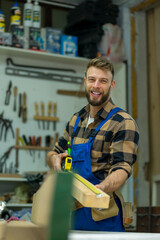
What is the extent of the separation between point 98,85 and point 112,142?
13.2 inches

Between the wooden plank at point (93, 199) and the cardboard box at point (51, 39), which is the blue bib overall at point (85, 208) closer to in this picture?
the wooden plank at point (93, 199)

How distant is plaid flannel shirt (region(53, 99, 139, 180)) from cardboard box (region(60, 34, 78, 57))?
2.66m

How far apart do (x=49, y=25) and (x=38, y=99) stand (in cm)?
97

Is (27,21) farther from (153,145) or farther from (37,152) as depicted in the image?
(153,145)

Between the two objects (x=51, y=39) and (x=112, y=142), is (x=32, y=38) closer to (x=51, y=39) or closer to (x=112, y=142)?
(x=51, y=39)

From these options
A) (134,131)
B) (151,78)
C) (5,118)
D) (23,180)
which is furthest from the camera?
(151,78)

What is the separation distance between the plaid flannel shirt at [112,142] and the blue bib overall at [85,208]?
0.02 metres

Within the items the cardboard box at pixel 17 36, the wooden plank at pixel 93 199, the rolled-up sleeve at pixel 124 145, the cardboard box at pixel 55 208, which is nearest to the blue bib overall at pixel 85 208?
the rolled-up sleeve at pixel 124 145

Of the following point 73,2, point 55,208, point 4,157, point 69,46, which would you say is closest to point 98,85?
point 55,208

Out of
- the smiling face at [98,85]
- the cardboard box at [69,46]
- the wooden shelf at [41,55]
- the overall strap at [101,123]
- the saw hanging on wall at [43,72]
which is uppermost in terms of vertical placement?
the cardboard box at [69,46]

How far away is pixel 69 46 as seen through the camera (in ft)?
15.9

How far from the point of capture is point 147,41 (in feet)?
17.0

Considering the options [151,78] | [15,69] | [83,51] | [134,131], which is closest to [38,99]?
[15,69]

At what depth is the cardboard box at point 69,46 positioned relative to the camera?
4848mm
